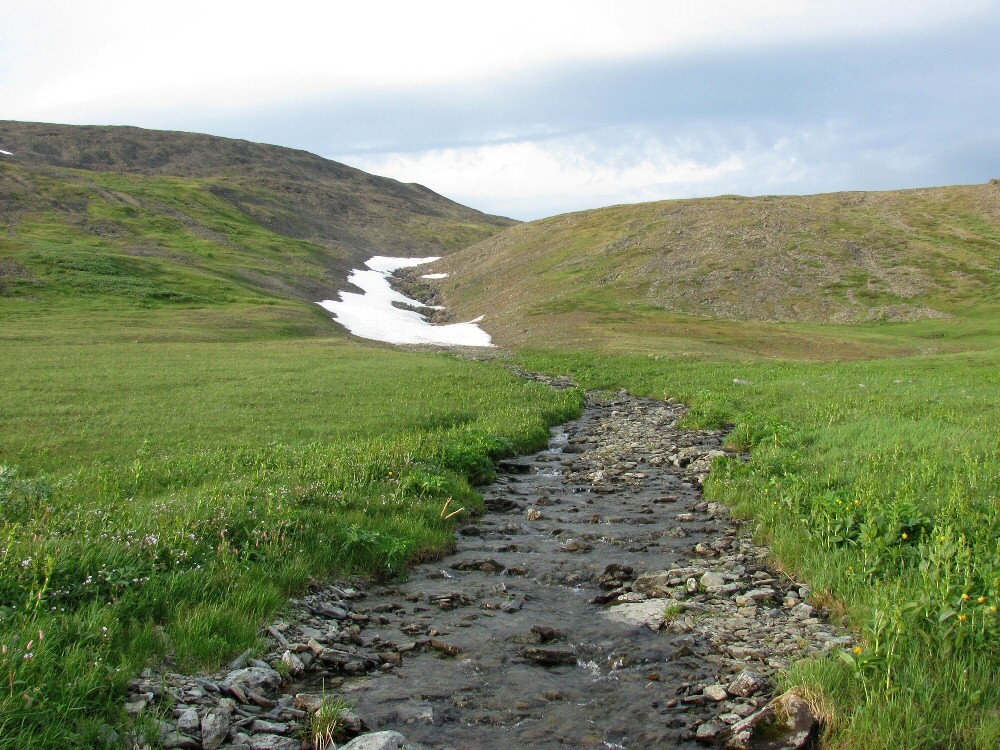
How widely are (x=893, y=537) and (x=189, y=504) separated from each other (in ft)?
34.4

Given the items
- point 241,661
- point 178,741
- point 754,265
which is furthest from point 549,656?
point 754,265

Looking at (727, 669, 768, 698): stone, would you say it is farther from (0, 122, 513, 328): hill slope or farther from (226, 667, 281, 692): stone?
(0, 122, 513, 328): hill slope

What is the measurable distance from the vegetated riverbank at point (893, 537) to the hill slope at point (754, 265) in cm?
3663

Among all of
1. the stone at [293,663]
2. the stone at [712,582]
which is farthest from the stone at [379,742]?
the stone at [712,582]

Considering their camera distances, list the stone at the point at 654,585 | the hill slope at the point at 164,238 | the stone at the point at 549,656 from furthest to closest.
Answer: the hill slope at the point at 164,238 → the stone at the point at 654,585 → the stone at the point at 549,656

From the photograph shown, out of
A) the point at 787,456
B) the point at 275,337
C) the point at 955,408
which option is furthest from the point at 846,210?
the point at 787,456

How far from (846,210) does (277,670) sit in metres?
116

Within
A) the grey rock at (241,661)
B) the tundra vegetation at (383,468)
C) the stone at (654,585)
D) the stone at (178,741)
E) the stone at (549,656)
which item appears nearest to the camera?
the stone at (178,741)

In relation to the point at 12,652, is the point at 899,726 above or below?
below

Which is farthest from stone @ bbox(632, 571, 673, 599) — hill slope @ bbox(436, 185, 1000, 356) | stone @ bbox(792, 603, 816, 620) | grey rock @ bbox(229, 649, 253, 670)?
hill slope @ bbox(436, 185, 1000, 356)

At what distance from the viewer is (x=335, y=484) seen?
13.1 metres

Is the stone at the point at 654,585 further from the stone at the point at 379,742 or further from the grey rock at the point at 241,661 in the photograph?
the grey rock at the point at 241,661

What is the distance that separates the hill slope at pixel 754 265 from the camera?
7162 centimetres

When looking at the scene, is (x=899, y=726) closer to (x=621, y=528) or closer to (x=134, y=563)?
(x=621, y=528)
